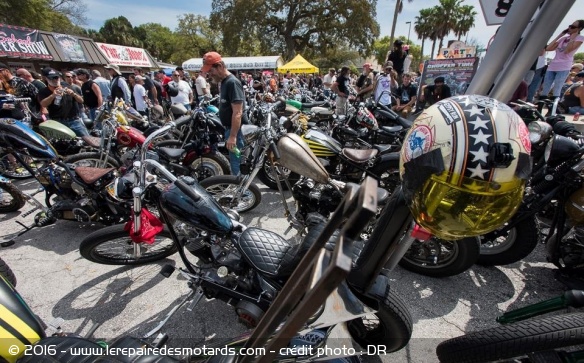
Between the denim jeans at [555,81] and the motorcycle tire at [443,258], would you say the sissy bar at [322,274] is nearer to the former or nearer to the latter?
the motorcycle tire at [443,258]

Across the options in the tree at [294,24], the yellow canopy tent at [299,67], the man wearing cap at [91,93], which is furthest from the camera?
the tree at [294,24]

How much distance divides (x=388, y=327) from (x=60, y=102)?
582 cm

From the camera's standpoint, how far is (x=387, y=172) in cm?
325

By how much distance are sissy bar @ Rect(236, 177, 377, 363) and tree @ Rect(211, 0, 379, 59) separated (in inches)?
1352

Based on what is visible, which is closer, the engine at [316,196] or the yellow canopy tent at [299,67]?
the engine at [316,196]

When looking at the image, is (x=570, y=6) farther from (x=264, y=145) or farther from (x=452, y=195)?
(x=264, y=145)

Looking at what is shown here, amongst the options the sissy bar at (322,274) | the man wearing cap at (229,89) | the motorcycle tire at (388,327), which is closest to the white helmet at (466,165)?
the sissy bar at (322,274)

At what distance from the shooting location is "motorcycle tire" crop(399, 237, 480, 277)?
84.1 inches

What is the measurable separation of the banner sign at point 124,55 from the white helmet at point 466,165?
2749 cm

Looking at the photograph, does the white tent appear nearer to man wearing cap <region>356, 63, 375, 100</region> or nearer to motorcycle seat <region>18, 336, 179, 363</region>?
man wearing cap <region>356, 63, 375, 100</region>

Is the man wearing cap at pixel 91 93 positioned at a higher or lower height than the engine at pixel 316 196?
higher

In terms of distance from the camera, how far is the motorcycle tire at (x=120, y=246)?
2213 mm

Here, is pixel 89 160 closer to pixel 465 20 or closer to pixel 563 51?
pixel 563 51

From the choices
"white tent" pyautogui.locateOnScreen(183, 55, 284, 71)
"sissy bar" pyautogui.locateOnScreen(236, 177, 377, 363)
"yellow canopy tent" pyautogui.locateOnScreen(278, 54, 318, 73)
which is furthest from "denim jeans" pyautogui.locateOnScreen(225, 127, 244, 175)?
"white tent" pyautogui.locateOnScreen(183, 55, 284, 71)
